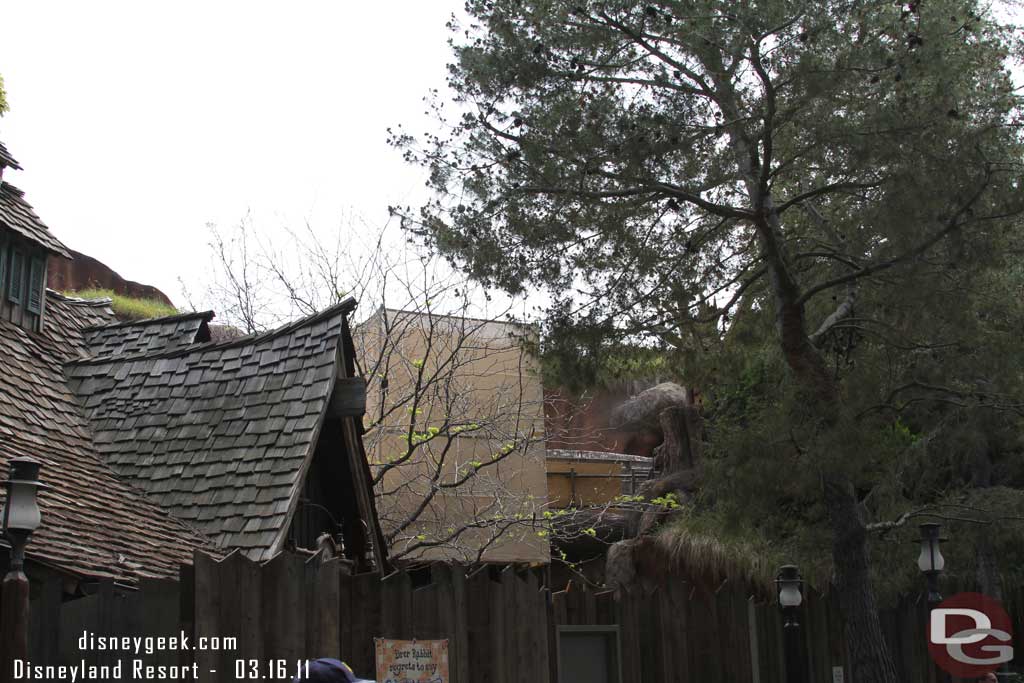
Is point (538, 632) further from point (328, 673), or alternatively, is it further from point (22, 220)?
point (22, 220)

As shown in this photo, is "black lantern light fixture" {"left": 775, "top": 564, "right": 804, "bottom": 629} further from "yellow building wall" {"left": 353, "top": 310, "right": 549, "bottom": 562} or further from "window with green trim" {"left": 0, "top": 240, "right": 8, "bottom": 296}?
"window with green trim" {"left": 0, "top": 240, "right": 8, "bottom": 296}

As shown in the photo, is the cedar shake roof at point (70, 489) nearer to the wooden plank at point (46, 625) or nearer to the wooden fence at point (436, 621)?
the wooden fence at point (436, 621)

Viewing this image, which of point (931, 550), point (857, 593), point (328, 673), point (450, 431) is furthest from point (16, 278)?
point (931, 550)

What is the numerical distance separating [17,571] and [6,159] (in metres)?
8.62

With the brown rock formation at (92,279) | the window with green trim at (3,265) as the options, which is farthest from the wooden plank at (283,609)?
the brown rock formation at (92,279)

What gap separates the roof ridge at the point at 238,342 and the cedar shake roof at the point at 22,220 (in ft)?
6.16

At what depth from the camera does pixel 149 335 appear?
47.3ft

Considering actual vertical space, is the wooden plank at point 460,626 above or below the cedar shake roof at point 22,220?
below

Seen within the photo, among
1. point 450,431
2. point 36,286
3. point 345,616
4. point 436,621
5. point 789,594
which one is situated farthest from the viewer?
point 450,431

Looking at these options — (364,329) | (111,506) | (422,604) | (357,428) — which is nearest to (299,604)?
(422,604)

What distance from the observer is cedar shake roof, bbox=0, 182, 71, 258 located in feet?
45.9

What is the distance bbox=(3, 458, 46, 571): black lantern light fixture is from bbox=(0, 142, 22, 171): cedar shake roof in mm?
7880

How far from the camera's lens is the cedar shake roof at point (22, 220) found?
1400 cm

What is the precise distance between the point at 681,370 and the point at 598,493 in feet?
57.8
